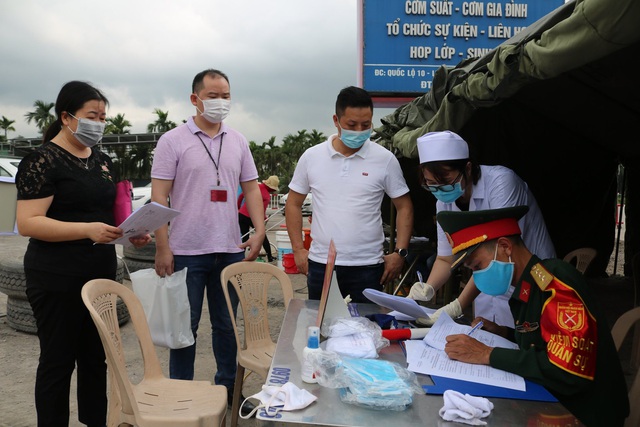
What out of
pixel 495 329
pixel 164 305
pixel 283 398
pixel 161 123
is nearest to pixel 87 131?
pixel 164 305

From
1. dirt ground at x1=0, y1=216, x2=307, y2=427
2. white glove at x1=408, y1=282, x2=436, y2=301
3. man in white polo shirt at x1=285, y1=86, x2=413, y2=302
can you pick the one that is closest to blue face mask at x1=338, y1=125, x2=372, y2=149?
man in white polo shirt at x1=285, y1=86, x2=413, y2=302

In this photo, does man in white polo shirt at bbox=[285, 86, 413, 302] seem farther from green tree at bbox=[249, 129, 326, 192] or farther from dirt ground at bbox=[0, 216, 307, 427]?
green tree at bbox=[249, 129, 326, 192]

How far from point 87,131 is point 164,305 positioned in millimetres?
980

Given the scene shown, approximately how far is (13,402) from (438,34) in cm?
876

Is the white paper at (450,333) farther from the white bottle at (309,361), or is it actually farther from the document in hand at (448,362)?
the white bottle at (309,361)

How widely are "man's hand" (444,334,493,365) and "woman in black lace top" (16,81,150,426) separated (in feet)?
5.22

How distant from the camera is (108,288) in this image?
258 cm

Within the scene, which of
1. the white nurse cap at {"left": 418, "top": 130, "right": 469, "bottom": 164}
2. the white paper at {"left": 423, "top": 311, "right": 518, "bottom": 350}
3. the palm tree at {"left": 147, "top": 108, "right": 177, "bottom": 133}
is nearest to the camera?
the white paper at {"left": 423, "top": 311, "right": 518, "bottom": 350}

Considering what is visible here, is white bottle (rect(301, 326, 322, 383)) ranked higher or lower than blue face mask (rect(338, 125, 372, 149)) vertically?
lower

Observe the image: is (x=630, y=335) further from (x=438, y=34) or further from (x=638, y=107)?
(x=438, y=34)

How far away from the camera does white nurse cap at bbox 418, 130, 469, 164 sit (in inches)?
104

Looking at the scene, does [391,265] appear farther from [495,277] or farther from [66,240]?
[66,240]

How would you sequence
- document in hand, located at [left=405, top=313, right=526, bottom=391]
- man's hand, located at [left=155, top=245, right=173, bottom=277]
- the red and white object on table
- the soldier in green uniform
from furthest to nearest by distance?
man's hand, located at [left=155, top=245, right=173, bottom=277]
the red and white object on table
document in hand, located at [left=405, top=313, right=526, bottom=391]
the soldier in green uniform

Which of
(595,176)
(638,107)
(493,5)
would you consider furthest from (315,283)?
(493,5)
